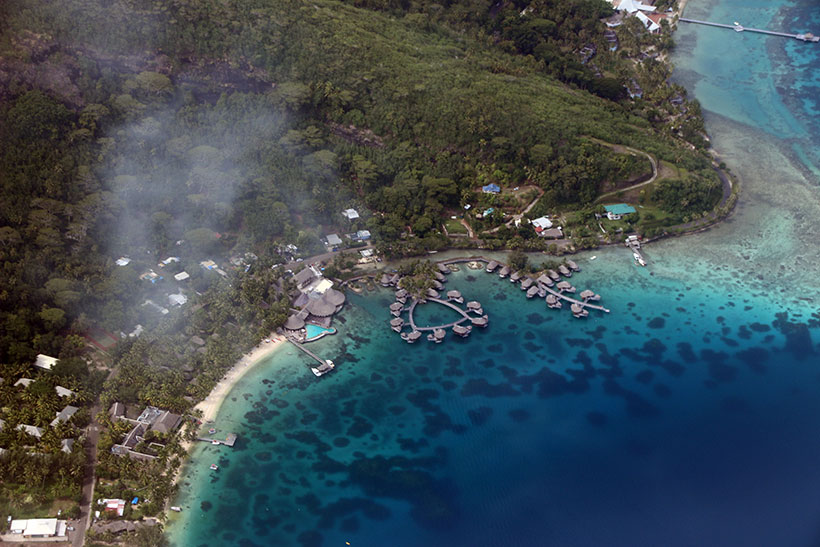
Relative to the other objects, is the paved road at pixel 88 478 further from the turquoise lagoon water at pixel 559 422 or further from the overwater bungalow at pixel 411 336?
the overwater bungalow at pixel 411 336

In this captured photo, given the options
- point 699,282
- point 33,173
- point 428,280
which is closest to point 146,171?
point 33,173

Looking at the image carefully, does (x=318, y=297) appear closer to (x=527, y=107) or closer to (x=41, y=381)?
(x=41, y=381)

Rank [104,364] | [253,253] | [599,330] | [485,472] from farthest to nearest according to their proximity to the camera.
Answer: [253,253]
[599,330]
[104,364]
[485,472]

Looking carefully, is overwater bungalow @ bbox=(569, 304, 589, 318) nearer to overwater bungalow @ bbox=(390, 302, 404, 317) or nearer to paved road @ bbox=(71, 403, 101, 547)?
overwater bungalow @ bbox=(390, 302, 404, 317)

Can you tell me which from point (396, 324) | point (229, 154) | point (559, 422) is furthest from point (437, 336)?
point (229, 154)

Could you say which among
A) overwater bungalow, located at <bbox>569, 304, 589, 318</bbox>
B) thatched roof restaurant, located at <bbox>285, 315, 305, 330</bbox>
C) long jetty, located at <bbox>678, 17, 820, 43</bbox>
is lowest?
thatched roof restaurant, located at <bbox>285, 315, 305, 330</bbox>

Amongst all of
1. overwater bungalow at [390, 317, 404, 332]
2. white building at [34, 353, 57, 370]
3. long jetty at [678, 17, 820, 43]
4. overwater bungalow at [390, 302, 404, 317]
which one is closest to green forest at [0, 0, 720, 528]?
white building at [34, 353, 57, 370]
